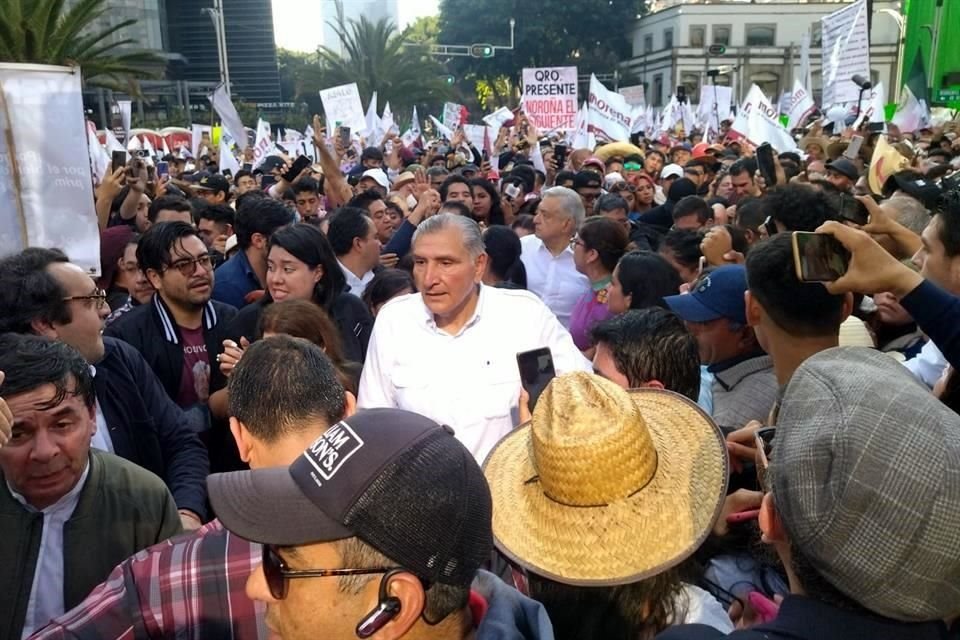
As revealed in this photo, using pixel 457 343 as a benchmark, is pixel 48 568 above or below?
below

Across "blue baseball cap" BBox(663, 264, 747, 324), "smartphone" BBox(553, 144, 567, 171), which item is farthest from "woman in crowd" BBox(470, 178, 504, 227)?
"smartphone" BBox(553, 144, 567, 171)

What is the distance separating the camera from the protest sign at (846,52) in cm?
982

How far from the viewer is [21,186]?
3.87 meters

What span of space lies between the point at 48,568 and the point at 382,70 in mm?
47648

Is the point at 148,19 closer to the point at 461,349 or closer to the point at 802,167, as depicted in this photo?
the point at 802,167

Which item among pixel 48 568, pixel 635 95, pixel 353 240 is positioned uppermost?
pixel 635 95

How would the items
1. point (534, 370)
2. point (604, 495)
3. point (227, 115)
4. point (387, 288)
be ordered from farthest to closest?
point (227, 115), point (387, 288), point (534, 370), point (604, 495)

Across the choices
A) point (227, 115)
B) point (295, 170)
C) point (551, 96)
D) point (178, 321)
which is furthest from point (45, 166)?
point (551, 96)

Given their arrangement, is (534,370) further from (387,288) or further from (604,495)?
(387,288)

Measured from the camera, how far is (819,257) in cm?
208

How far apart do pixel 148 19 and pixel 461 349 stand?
4789 centimetres

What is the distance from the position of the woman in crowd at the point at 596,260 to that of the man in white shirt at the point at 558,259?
0.63m

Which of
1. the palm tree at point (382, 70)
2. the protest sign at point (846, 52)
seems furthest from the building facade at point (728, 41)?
the protest sign at point (846, 52)

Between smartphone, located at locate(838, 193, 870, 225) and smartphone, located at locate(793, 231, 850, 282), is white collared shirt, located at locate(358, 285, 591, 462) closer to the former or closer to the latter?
smartphone, located at locate(793, 231, 850, 282)
